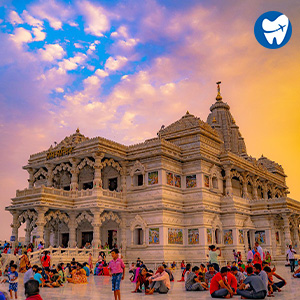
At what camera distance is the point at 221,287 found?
502 inches

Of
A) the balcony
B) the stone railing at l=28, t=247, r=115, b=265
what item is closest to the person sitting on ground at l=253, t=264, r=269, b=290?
the stone railing at l=28, t=247, r=115, b=265

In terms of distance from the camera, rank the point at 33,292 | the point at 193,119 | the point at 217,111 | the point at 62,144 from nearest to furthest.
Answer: the point at 33,292 < the point at 62,144 < the point at 193,119 < the point at 217,111

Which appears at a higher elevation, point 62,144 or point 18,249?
point 62,144

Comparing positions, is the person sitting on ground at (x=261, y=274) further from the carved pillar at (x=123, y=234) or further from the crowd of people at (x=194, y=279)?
the carved pillar at (x=123, y=234)

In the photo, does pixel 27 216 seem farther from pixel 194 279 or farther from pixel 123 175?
pixel 194 279

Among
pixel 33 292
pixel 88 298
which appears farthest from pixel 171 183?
pixel 33 292

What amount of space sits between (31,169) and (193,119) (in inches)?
661

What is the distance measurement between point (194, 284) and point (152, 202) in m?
16.7

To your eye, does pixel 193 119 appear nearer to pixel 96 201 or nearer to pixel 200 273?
pixel 96 201

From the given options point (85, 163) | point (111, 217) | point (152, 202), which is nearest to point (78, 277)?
point (111, 217)

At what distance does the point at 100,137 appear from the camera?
104ft

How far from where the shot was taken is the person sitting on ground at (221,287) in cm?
1253

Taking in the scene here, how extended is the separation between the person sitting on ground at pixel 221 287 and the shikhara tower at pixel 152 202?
1741 cm

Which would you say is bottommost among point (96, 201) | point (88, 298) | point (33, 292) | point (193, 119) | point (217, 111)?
point (88, 298)
